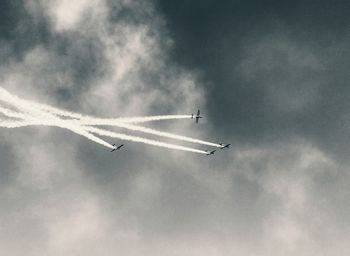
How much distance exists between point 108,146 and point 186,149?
24.2m

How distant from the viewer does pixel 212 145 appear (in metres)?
132

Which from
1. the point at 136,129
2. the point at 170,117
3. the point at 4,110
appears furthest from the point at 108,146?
the point at 4,110

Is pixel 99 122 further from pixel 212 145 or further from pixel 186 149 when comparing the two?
pixel 212 145

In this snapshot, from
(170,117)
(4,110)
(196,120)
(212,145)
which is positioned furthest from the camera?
(196,120)

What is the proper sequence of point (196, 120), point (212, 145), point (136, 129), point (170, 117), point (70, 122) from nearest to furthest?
point (70, 122) < point (136, 129) < point (170, 117) < point (212, 145) < point (196, 120)

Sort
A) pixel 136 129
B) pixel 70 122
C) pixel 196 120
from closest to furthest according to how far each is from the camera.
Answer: pixel 70 122 < pixel 136 129 < pixel 196 120

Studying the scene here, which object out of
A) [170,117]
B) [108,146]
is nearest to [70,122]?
[108,146]

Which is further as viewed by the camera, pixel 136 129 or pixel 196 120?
pixel 196 120

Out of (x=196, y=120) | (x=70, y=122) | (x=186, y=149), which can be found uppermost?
(x=196, y=120)

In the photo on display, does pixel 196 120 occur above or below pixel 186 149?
above

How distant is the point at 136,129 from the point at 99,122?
10526mm

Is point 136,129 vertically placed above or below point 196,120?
below

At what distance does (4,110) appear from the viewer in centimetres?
8731

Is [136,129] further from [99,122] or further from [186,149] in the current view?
[186,149]
